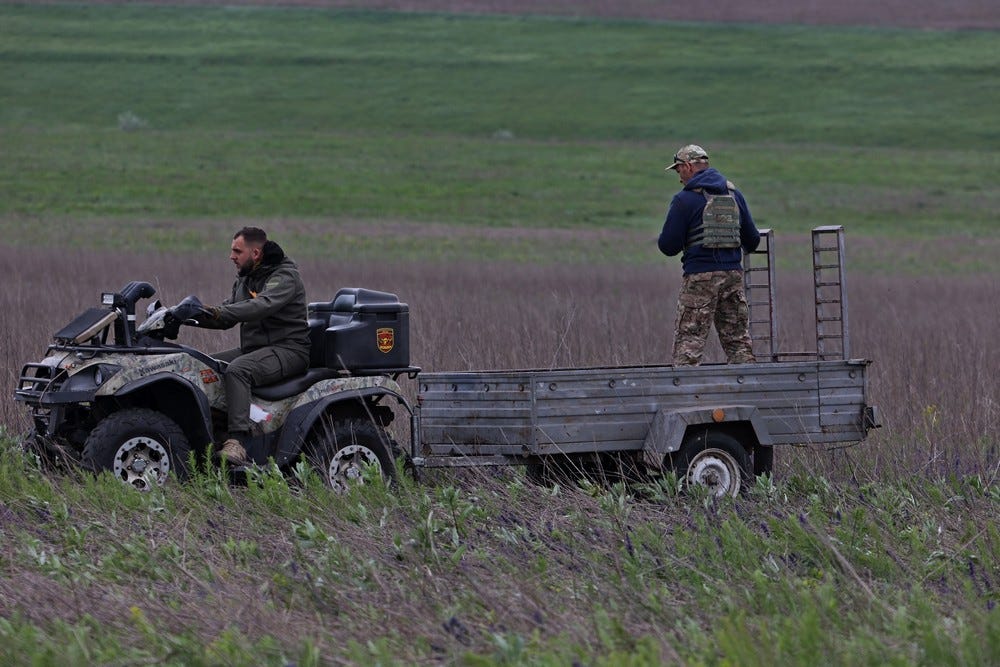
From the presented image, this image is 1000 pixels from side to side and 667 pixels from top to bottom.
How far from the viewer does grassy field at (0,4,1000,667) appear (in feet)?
16.9

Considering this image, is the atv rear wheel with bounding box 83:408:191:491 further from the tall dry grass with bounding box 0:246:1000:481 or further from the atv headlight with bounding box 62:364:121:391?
the tall dry grass with bounding box 0:246:1000:481

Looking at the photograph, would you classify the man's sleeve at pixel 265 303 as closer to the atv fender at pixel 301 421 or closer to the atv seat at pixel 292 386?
the atv seat at pixel 292 386

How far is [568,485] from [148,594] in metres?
3.02

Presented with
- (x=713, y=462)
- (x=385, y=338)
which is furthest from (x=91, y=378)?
(x=713, y=462)

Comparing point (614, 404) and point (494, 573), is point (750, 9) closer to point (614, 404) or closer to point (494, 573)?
point (614, 404)

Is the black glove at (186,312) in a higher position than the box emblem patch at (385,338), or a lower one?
higher

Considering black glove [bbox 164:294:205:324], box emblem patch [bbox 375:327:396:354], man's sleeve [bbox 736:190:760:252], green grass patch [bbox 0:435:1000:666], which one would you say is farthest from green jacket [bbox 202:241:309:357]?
man's sleeve [bbox 736:190:760:252]

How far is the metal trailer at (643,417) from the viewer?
7.81 meters

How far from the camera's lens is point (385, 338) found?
29.1 ft

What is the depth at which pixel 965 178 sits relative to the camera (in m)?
45.2

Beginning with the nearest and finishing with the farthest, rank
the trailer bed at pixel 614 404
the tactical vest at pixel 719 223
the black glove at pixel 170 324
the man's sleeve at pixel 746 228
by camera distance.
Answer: the trailer bed at pixel 614 404, the black glove at pixel 170 324, the tactical vest at pixel 719 223, the man's sleeve at pixel 746 228

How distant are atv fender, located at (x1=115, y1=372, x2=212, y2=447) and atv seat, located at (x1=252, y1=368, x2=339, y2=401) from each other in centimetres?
35

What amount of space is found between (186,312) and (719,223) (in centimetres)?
311

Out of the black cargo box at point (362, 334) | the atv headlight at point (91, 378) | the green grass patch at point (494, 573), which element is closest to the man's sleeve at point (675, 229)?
the black cargo box at point (362, 334)
